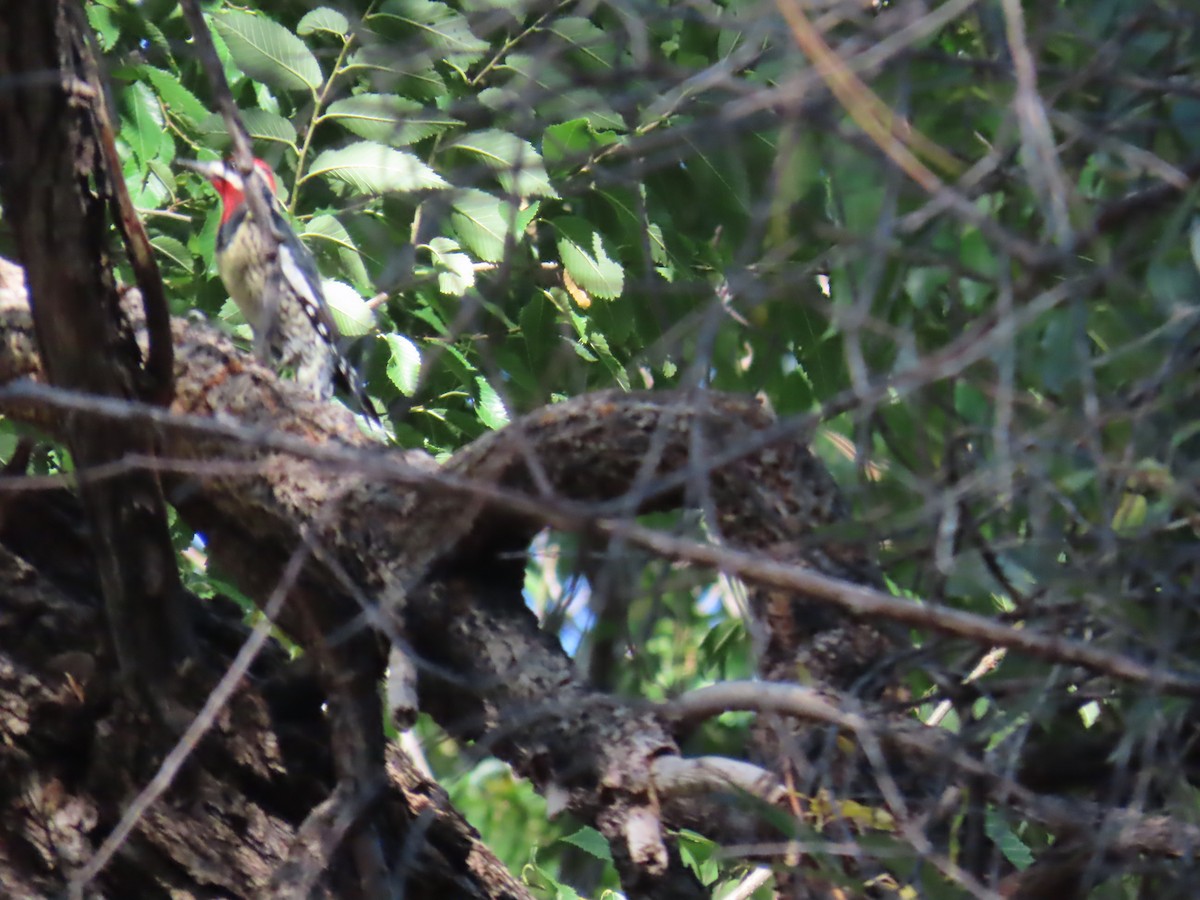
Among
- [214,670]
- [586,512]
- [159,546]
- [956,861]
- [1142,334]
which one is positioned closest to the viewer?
[586,512]

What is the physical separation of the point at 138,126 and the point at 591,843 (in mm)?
1823

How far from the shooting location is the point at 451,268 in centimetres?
288

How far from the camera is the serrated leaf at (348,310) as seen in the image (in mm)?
2852

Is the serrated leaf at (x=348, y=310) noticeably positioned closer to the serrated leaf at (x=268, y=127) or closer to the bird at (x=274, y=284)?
the bird at (x=274, y=284)

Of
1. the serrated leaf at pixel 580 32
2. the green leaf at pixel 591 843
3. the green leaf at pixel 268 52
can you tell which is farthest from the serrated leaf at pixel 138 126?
the green leaf at pixel 591 843

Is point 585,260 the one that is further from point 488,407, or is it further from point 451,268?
point 488,407

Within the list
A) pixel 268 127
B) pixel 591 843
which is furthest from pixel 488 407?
pixel 591 843

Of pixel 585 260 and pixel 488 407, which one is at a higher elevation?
pixel 585 260

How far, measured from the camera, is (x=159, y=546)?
214 centimetres

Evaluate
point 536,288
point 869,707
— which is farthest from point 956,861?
point 536,288

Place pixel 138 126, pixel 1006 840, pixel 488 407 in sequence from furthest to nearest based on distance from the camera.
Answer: pixel 488 407, pixel 138 126, pixel 1006 840

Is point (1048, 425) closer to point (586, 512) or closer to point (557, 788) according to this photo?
point (586, 512)

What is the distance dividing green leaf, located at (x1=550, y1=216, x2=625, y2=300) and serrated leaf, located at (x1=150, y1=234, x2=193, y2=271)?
0.98 metres

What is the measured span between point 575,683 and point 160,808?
27.3 inches
